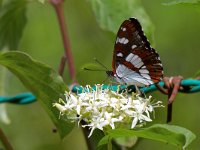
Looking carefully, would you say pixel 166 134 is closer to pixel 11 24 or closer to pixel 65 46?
pixel 65 46

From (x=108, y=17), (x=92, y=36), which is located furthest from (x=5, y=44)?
(x=92, y=36)

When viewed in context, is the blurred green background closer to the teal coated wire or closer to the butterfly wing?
the teal coated wire

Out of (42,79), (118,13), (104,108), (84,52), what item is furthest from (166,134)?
(84,52)

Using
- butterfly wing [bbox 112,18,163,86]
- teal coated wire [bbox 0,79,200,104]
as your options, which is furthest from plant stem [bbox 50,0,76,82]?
butterfly wing [bbox 112,18,163,86]

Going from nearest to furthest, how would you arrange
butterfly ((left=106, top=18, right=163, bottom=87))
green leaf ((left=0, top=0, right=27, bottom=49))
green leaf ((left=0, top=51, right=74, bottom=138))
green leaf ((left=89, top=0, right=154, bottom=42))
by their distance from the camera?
green leaf ((left=0, top=51, right=74, bottom=138))
butterfly ((left=106, top=18, right=163, bottom=87))
green leaf ((left=89, top=0, right=154, bottom=42))
green leaf ((left=0, top=0, right=27, bottom=49))

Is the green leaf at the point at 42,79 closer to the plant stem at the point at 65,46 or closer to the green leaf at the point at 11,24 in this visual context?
the plant stem at the point at 65,46

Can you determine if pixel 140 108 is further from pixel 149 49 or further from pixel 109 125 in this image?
pixel 149 49
